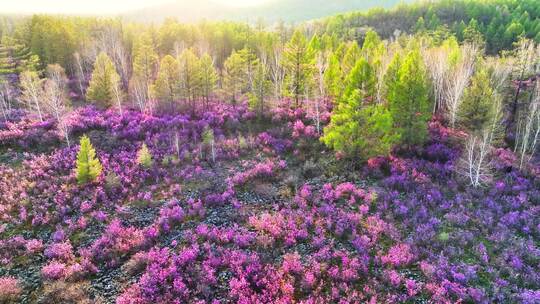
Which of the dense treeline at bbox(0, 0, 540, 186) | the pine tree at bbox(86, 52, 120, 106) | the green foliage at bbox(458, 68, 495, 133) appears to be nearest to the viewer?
the dense treeline at bbox(0, 0, 540, 186)

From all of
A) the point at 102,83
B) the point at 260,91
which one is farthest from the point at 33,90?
the point at 260,91

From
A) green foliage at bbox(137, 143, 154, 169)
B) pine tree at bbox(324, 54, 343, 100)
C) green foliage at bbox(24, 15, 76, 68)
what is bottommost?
green foliage at bbox(137, 143, 154, 169)

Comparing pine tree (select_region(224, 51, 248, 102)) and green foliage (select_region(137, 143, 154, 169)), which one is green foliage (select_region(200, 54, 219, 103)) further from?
green foliage (select_region(137, 143, 154, 169))

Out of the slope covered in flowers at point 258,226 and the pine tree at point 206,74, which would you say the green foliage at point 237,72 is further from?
the slope covered in flowers at point 258,226

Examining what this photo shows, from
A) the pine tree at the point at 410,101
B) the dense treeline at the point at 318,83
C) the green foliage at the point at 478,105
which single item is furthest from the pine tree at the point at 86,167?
the green foliage at the point at 478,105

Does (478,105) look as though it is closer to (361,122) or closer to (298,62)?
(361,122)

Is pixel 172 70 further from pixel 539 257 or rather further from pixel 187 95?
pixel 539 257

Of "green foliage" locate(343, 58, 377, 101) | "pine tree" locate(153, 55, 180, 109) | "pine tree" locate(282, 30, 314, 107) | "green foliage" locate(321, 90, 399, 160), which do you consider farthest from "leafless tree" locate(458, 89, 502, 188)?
"pine tree" locate(153, 55, 180, 109)

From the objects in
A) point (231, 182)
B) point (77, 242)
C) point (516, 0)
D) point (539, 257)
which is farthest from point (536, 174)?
point (516, 0)
